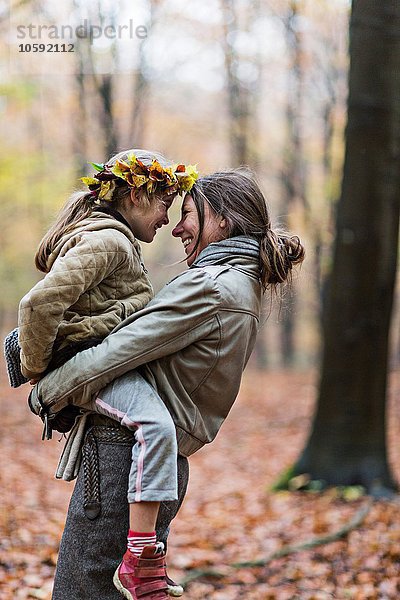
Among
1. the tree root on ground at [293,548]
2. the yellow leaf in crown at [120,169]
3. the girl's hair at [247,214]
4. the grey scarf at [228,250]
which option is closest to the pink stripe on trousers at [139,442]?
the grey scarf at [228,250]

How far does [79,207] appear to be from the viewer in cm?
267

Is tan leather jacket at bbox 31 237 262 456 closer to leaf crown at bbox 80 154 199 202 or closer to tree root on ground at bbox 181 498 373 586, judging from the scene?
leaf crown at bbox 80 154 199 202

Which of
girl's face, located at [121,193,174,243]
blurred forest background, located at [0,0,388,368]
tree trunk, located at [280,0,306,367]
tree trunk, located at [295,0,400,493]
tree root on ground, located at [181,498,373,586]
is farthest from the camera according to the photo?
tree trunk, located at [280,0,306,367]

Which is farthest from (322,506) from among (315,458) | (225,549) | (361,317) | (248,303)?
(248,303)

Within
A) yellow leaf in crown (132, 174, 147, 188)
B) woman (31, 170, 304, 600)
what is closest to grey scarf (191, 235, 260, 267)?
woman (31, 170, 304, 600)

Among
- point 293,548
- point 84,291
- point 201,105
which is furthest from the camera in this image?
point 201,105

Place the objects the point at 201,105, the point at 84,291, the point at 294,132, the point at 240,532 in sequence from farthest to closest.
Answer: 1. the point at 201,105
2. the point at 294,132
3. the point at 240,532
4. the point at 84,291

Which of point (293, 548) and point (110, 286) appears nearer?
point (110, 286)

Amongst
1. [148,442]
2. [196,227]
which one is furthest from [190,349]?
[196,227]

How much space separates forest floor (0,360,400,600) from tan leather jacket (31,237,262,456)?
2.41m

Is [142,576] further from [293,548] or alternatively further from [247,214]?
[293,548]

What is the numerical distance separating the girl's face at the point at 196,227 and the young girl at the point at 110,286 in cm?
8

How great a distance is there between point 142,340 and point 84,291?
10.3 inches

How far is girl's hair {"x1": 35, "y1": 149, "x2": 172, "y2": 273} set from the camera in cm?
259
